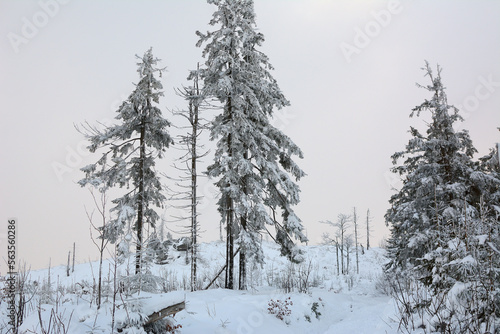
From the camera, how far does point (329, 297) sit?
12.5 metres

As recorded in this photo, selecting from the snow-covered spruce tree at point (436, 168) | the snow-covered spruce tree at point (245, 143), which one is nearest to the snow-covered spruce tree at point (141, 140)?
the snow-covered spruce tree at point (245, 143)

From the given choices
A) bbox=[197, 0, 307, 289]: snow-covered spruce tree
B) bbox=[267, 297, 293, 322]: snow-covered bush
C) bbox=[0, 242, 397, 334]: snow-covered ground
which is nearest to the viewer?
bbox=[0, 242, 397, 334]: snow-covered ground

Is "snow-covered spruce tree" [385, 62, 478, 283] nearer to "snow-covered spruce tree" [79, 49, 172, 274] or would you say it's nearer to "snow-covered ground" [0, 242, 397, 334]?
"snow-covered ground" [0, 242, 397, 334]

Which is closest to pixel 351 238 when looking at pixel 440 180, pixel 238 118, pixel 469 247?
pixel 440 180

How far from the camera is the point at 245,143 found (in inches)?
540

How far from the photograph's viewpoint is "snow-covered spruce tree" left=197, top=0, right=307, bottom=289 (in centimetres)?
1298

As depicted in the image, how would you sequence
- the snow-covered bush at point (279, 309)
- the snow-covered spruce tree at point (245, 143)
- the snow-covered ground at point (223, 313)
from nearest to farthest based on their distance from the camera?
the snow-covered ground at point (223, 313), the snow-covered bush at point (279, 309), the snow-covered spruce tree at point (245, 143)

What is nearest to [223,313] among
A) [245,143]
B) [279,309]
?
[279,309]

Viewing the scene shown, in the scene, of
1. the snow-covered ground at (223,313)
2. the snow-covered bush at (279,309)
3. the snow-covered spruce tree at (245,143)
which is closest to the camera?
the snow-covered ground at (223,313)

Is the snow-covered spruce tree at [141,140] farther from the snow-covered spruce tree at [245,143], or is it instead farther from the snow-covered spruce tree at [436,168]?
the snow-covered spruce tree at [436,168]

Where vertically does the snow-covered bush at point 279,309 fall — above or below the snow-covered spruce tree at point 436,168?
below

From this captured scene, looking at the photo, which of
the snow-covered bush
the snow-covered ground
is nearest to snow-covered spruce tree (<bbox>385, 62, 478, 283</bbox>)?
the snow-covered ground

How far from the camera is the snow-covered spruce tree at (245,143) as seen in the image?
511 inches

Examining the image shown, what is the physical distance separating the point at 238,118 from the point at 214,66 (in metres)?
2.44
